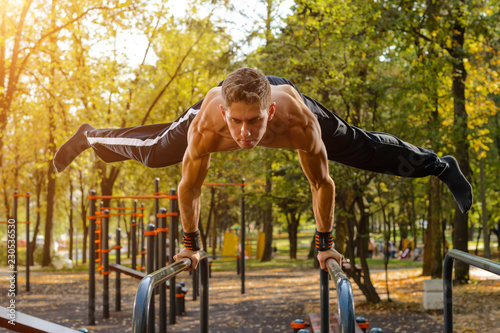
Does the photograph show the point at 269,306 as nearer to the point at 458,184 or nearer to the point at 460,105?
the point at 460,105

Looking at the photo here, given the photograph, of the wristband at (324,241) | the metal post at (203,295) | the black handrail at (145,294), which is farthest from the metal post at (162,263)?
the black handrail at (145,294)

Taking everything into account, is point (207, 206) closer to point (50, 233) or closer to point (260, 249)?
point (260, 249)

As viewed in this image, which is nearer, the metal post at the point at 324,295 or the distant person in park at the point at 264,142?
the distant person in park at the point at 264,142

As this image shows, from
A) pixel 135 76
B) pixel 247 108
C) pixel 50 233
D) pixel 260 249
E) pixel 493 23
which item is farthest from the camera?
pixel 260 249

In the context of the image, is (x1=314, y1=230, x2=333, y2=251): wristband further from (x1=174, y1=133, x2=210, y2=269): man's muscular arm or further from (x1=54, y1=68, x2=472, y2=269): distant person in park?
(x1=174, y1=133, x2=210, y2=269): man's muscular arm

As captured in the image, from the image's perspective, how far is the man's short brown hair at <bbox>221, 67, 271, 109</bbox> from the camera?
7.11 ft

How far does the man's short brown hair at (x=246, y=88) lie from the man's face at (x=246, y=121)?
23mm

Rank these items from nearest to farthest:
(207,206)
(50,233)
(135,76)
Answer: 1. (135,76)
2. (50,233)
3. (207,206)

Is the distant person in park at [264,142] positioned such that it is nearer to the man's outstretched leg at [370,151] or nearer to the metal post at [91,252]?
the man's outstretched leg at [370,151]

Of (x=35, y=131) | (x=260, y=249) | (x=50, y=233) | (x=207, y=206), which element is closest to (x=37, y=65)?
(x=35, y=131)

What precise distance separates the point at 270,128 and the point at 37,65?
11.2 meters

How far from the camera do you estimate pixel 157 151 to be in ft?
10.6

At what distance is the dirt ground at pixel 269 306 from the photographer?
26.2 ft

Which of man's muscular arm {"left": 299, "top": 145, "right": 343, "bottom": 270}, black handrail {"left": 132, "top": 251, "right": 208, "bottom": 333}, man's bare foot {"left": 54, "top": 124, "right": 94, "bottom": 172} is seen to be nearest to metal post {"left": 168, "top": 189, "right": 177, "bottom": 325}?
man's bare foot {"left": 54, "top": 124, "right": 94, "bottom": 172}
